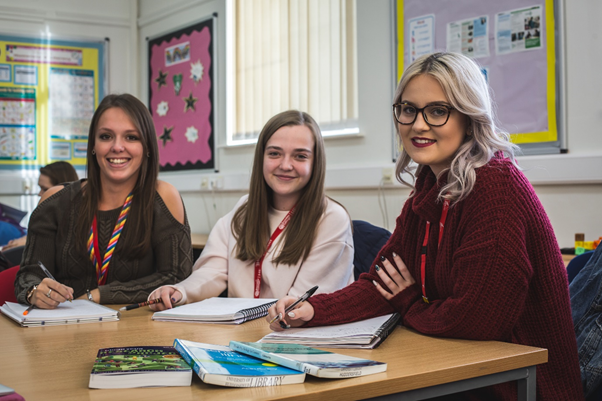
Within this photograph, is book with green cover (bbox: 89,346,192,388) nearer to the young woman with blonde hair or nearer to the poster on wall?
the young woman with blonde hair

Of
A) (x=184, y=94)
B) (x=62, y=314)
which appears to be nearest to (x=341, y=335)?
(x=62, y=314)

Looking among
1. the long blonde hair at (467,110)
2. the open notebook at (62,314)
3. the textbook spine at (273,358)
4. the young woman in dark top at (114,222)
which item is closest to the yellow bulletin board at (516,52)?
the long blonde hair at (467,110)

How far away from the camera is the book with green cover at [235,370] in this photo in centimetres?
90

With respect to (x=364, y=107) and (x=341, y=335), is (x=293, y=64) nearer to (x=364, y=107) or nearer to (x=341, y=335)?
(x=364, y=107)

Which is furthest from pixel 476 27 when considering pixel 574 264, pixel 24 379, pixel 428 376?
pixel 24 379

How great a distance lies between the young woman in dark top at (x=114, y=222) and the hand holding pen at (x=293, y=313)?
0.65 metres

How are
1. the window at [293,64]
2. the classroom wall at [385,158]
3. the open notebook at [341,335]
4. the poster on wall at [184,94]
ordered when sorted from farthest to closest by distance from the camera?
the poster on wall at [184,94], the window at [293,64], the classroom wall at [385,158], the open notebook at [341,335]

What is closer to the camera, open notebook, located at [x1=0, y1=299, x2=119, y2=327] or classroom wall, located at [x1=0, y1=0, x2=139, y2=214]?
open notebook, located at [x1=0, y1=299, x2=119, y2=327]

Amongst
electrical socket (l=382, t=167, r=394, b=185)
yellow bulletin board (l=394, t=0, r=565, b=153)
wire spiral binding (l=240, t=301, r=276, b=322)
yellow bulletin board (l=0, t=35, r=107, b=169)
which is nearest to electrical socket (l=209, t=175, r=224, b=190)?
yellow bulletin board (l=0, t=35, r=107, b=169)

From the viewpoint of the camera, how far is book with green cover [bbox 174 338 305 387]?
0.90 m

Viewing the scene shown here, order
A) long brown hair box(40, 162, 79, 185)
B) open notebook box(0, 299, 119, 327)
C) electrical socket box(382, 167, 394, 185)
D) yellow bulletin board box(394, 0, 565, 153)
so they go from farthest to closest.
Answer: long brown hair box(40, 162, 79, 185) < electrical socket box(382, 167, 394, 185) < yellow bulletin board box(394, 0, 565, 153) < open notebook box(0, 299, 119, 327)

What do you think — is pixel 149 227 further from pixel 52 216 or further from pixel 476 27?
pixel 476 27

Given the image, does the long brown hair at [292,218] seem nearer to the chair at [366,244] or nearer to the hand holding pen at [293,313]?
the chair at [366,244]

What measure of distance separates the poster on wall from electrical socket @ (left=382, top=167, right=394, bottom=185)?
187 cm
